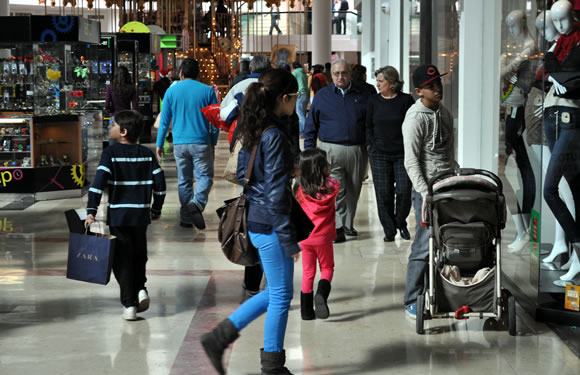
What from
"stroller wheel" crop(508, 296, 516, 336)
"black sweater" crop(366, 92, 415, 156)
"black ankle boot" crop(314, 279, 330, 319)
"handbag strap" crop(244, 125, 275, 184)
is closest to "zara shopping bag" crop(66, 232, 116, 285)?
"black ankle boot" crop(314, 279, 330, 319)

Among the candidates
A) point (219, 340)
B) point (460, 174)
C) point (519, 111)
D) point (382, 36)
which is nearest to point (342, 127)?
point (519, 111)

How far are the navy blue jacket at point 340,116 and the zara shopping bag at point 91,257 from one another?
3.15 metres

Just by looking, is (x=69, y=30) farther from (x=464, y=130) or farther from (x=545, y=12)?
(x=545, y=12)

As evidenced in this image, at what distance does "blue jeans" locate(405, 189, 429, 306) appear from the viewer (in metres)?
5.35

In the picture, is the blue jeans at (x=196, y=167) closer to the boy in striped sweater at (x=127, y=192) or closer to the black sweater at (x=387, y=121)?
the black sweater at (x=387, y=121)

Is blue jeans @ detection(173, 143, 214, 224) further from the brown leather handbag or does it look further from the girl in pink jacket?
the brown leather handbag

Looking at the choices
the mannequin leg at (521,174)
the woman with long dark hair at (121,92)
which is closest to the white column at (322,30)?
the woman with long dark hair at (121,92)

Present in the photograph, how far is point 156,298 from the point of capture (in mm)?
6031

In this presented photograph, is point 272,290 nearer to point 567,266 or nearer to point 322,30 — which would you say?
point 567,266

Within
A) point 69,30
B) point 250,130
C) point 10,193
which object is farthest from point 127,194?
point 69,30

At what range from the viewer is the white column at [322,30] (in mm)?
30344

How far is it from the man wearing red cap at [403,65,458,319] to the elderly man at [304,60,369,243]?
2554mm

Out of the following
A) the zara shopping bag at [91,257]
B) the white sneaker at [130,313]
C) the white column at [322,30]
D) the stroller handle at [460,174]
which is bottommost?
the white sneaker at [130,313]

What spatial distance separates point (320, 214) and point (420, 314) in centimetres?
92
